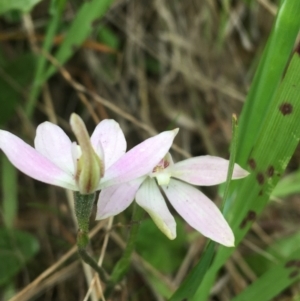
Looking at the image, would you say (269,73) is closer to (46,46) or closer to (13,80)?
(46,46)

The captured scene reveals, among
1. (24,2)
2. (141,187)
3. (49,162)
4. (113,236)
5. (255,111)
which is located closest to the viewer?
(49,162)

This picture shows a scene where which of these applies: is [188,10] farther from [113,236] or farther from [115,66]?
[113,236]

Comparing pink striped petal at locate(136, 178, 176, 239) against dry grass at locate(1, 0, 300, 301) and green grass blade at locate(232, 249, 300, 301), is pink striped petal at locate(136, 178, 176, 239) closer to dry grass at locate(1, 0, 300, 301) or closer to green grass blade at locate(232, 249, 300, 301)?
green grass blade at locate(232, 249, 300, 301)

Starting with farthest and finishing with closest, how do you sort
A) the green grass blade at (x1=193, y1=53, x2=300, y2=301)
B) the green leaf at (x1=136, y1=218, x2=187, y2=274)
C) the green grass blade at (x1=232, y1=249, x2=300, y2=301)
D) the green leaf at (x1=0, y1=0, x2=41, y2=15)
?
1. the green leaf at (x1=136, y1=218, x2=187, y2=274)
2. the green leaf at (x1=0, y1=0, x2=41, y2=15)
3. the green grass blade at (x1=232, y1=249, x2=300, y2=301)
4. the green grass blade at (x1=193, y1=53, x2=300, y2=301)

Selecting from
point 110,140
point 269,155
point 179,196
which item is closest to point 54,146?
point 110,140

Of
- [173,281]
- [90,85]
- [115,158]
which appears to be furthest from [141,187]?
[90,85]

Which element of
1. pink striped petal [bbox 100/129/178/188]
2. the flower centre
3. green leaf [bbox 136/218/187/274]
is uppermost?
pink striped petal [bbox 100/129/178/188]

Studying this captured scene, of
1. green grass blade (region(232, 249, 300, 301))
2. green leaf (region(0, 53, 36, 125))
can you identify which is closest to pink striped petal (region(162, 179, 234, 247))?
green grass blade (region(232, 249, 300, 301))
